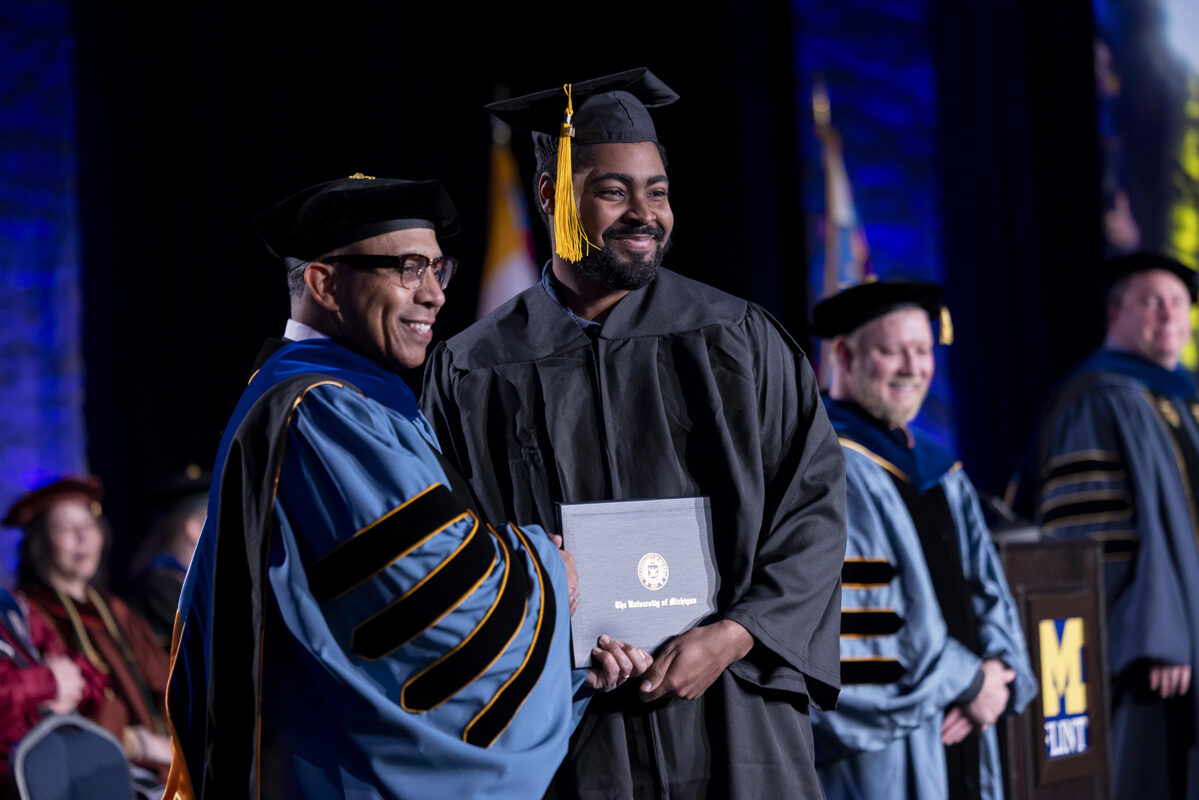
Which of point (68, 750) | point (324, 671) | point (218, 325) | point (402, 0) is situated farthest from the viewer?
point (402, 0)

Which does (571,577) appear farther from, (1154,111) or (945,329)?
(1154,111)

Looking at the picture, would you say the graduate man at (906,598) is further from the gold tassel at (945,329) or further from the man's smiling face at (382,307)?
the man's smiling face at (382,307)

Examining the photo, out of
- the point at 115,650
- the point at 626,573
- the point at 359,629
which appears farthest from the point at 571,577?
the point at 115,650

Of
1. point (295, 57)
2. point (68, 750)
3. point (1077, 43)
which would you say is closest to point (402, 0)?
point (295, 57)

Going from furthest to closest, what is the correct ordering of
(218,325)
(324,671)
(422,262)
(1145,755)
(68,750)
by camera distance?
1. (218,325)
2. (1145,755)
3. (68,750)
4. (422,262)
5. (324,671)

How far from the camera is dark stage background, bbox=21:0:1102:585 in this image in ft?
19.8

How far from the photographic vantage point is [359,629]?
6.87 ft

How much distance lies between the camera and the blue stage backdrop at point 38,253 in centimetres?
604

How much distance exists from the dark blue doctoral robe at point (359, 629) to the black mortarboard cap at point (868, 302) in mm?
1899

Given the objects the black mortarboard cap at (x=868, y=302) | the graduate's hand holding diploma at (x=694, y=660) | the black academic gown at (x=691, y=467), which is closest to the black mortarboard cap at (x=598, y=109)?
the black academic gown at (x=691, y=467)

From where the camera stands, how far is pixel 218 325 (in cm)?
606

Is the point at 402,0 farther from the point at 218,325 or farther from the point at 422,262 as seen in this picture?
the point at 422,262

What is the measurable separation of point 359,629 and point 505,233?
5184mm

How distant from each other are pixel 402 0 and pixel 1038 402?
12.7 feet
